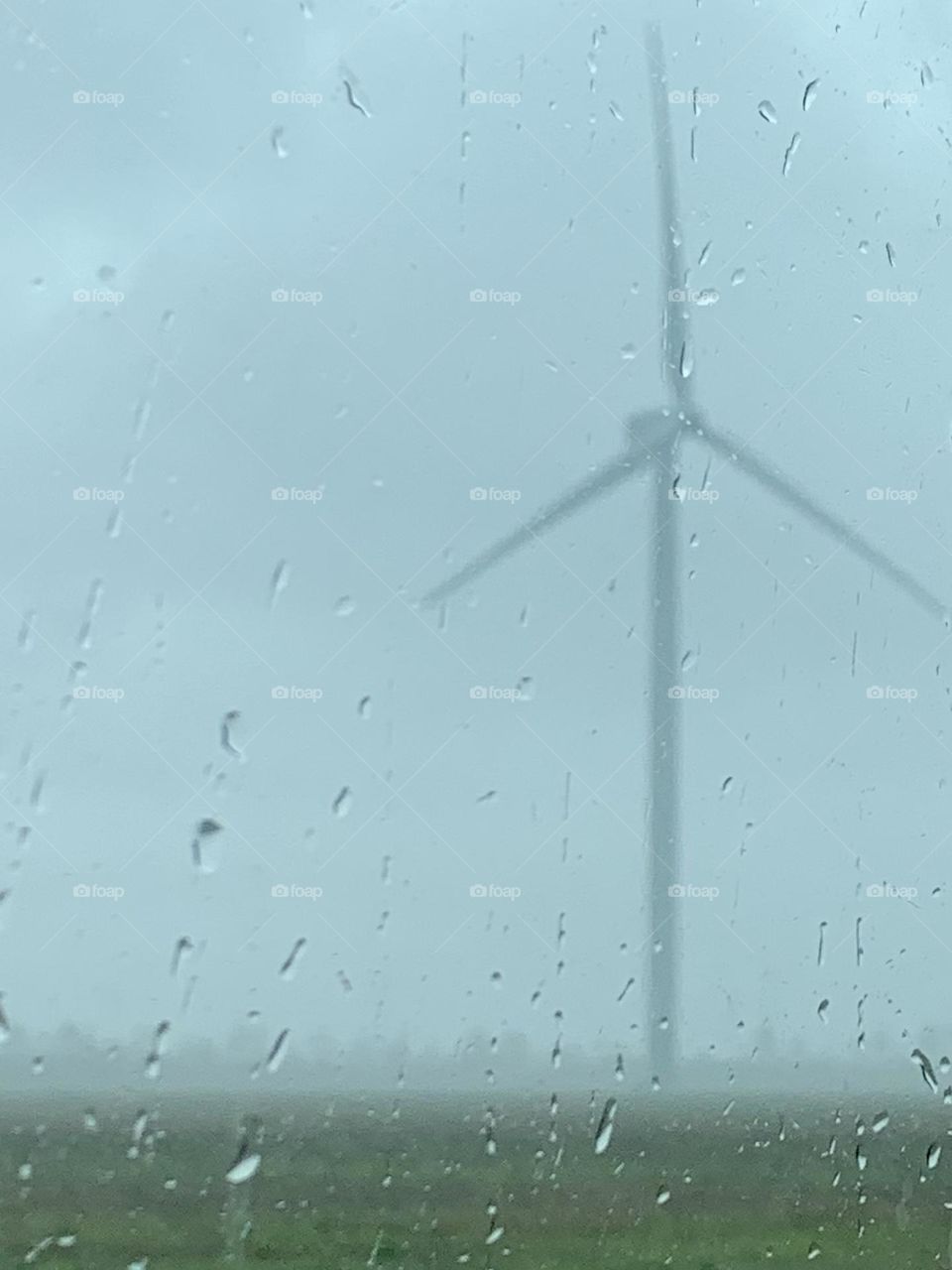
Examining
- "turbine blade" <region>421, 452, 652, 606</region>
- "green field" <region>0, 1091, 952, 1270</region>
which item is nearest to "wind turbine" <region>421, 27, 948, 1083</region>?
"turbine blade" <region>421, 452, 652, 606</region>

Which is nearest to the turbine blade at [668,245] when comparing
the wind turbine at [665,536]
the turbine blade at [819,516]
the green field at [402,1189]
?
the wind turbine at [665,536]

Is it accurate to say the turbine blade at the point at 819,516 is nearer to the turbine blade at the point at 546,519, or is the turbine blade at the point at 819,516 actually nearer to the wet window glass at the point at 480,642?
the wet window glass at the point at 480,642

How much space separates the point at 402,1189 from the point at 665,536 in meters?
1.45

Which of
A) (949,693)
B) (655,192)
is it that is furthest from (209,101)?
(949,693)

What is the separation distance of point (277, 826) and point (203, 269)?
1.18 m

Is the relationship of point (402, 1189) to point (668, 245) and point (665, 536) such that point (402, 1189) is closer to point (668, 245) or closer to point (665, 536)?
point (665, 536)

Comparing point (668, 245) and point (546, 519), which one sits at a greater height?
point (668, 245)

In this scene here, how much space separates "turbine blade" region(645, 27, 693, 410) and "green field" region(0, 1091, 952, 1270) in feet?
5.02

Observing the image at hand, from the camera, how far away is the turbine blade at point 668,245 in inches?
112

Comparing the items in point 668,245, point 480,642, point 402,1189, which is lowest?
point 402,1189

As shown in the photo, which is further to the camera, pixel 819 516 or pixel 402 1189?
pixel 819 516

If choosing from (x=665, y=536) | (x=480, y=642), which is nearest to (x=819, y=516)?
(x=665, y=536)

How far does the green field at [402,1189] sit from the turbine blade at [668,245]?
1530 millimetres

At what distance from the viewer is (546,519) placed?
111 inches
